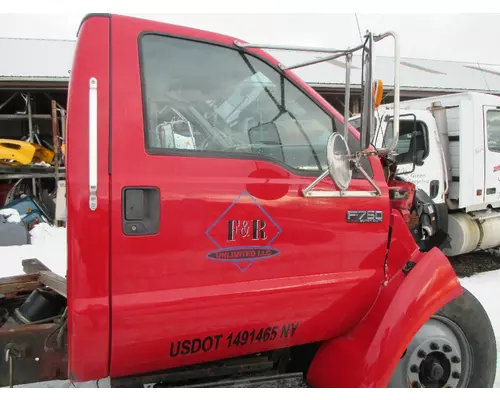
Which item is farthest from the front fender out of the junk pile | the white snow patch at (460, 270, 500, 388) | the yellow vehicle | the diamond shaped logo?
the yellow vehicle

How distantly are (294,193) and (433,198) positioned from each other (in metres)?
5.36

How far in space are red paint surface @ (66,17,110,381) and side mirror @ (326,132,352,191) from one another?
0.96 meters

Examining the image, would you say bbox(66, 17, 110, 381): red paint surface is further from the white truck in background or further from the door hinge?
the white truck in background

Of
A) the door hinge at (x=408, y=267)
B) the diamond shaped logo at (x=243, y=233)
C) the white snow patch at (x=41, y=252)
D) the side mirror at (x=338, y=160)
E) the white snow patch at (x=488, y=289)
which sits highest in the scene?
the side mirror at (x=338, y=160)

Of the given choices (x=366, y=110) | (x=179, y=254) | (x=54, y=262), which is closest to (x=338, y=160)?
(x=366, y=110)

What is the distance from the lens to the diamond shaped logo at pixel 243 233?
183 cm

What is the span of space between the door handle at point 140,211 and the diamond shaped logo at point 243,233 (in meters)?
0.25

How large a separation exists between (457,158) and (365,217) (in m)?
5.50

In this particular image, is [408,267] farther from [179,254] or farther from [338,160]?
[179,254]

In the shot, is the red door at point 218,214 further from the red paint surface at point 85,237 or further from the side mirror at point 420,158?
the side mirror at point 420,158

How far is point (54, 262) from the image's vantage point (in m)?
6.56

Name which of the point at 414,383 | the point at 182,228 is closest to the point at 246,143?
the point at 182,228

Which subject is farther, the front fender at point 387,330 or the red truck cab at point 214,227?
the front fender at point 387,330

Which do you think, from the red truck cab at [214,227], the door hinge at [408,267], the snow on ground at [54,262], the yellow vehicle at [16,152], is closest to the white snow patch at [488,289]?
the snow on ground at [54,262]
